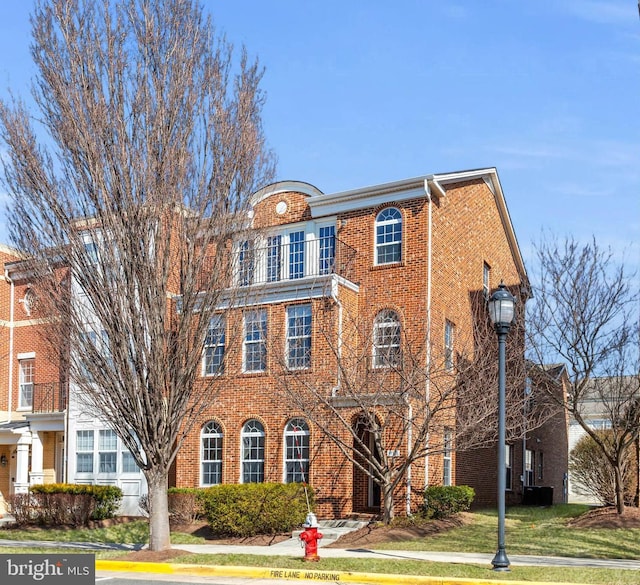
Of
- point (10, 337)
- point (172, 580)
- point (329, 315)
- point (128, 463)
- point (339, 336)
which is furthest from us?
point (10, 337)

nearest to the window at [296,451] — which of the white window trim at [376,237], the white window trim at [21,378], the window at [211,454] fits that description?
the window at [211,454]

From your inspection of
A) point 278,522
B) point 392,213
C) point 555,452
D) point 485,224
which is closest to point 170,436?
point 278,522

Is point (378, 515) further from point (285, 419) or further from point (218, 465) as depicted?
point (218, 465)

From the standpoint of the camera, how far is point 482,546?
688 inches

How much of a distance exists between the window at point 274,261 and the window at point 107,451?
699cm

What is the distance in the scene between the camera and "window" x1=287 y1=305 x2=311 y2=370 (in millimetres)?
23141

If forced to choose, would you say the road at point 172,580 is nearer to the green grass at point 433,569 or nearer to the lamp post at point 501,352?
the green grass at point 433,569

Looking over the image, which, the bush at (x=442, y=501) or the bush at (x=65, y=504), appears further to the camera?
the bush at (x=65, y=504)

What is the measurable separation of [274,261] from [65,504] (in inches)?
350

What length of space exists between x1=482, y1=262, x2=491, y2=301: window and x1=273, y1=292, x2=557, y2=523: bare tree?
3976mm

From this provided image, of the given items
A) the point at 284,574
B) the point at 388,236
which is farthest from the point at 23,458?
the point at 284,574

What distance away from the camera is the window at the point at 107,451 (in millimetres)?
27219

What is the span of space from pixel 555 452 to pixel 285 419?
17169 millimetres

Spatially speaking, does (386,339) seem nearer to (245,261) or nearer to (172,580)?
(245,261)
